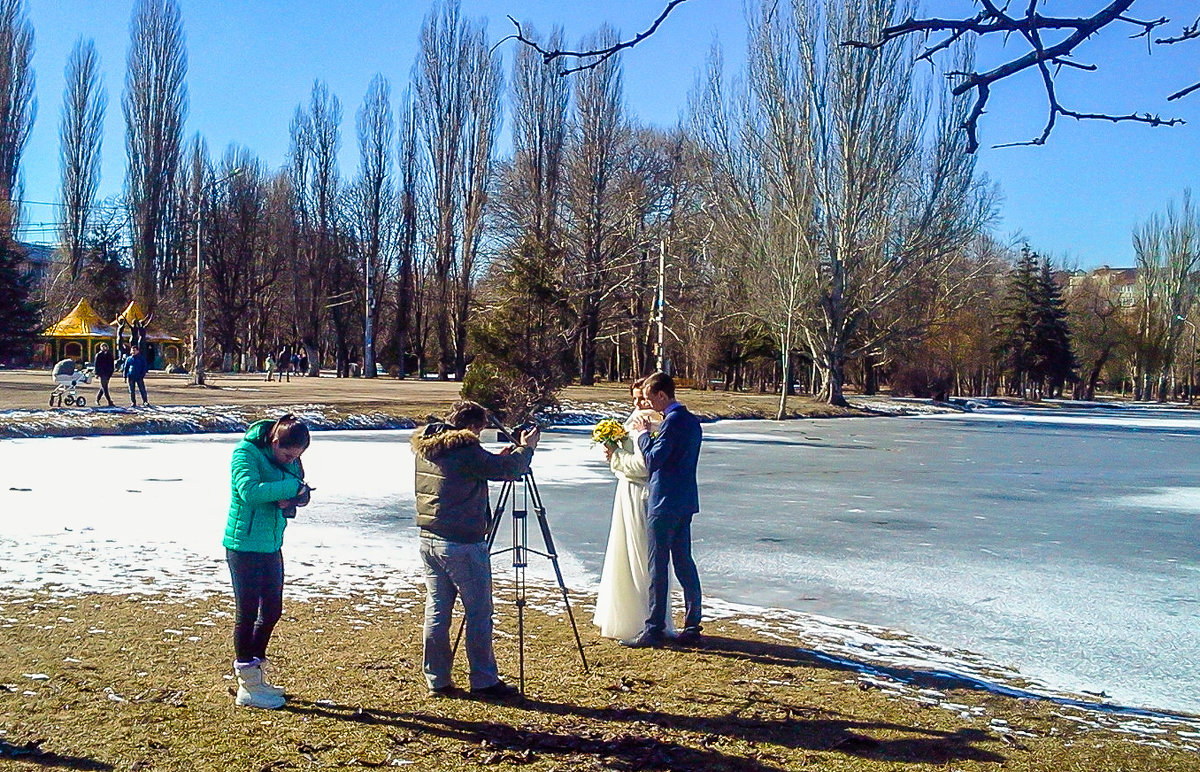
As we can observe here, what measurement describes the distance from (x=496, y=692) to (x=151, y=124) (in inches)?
2256

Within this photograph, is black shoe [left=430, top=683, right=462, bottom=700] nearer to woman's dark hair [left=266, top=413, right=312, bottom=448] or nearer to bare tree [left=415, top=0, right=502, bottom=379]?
woman's dark hair [left=266, top=413, right=312, bottom=448]

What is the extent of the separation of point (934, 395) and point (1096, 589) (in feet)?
177

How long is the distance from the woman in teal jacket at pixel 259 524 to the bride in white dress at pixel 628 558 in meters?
2.24

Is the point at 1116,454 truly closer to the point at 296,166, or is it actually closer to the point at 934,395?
the point at 934,395

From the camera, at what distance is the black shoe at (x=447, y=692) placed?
580 centimetres

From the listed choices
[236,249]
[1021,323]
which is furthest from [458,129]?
[1021,323]

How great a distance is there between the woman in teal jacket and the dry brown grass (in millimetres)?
379

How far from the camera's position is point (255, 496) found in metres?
5.59

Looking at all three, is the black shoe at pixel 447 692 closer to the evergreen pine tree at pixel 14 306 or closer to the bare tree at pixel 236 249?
the evergreen pine tree at pixel 14 306

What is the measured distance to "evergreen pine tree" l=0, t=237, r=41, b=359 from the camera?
4281cm

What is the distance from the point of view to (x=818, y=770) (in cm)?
484

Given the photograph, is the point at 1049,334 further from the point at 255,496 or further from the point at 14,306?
the point at 255,496

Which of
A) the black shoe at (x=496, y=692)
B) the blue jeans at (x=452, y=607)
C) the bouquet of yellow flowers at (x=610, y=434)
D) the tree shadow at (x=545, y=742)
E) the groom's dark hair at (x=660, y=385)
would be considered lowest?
the tree shadow at (x=545, y=742)

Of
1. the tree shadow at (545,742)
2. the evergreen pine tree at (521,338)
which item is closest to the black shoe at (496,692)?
the tree shadow at (545,742)
